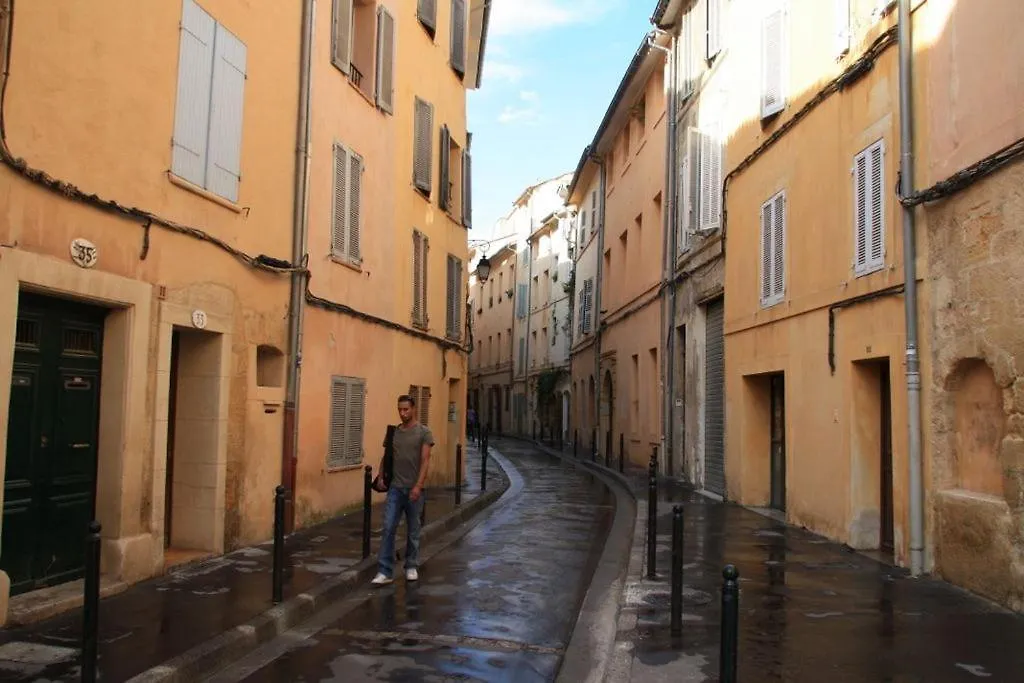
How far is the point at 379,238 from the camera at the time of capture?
13.6 metres

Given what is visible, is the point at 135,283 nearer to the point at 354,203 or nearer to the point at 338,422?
the point at 338,422

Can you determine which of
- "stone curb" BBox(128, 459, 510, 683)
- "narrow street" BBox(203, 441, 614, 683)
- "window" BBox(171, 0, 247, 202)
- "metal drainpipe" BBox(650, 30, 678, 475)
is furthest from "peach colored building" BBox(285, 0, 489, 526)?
"metal drainpipe" BBox(650, 30, 678, 475)

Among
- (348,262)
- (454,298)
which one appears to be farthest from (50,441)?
(454,298)

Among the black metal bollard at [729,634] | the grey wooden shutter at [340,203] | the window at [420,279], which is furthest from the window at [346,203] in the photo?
the black metal bollard at [729,634]

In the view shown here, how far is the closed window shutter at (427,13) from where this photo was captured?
1569 cm

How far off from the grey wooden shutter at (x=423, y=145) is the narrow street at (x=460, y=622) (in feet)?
22.3

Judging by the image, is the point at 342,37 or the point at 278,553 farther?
the point at 342,37

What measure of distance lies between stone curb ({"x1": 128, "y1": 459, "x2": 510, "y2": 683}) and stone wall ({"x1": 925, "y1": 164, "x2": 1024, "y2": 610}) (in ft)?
17.5

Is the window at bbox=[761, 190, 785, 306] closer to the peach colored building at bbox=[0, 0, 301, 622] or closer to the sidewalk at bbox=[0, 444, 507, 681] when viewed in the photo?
the sidewalk at bbox=[0, 444, 507, 681]

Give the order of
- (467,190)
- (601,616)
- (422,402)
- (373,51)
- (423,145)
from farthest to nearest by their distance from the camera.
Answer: (467,190), (422,402), (423,145), (373,51), (601,616)

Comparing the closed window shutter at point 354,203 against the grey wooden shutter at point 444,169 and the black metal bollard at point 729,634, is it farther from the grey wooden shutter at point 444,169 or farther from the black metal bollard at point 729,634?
the black metal bollard at point 729,634

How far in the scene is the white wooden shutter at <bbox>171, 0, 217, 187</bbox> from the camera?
318 inches

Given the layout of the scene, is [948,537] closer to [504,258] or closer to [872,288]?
[872,288]

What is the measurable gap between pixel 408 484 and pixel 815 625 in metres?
3.79
